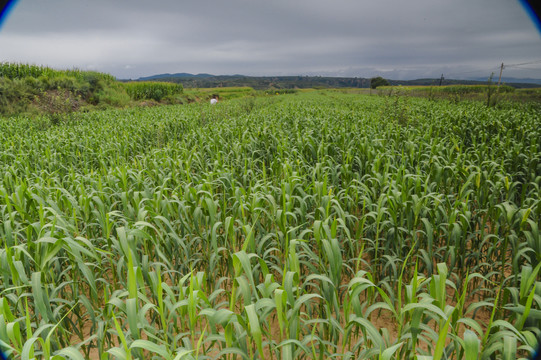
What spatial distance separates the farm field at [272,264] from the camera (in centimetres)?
159

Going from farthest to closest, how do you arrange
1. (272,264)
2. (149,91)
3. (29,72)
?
(149,91) → (29,72) → (272,264)

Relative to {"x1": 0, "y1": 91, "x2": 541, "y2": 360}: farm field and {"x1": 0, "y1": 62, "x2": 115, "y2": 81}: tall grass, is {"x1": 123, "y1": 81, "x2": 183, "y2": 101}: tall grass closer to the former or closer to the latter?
{"x1": 0, "y1": 62, "x2": 115, "y2": 81}: tall grass

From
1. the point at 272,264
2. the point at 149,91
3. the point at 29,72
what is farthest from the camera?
the point at 149,91

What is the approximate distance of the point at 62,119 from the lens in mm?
13727

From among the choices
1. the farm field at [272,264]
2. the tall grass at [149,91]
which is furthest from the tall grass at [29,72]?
the farm field at [272,264]

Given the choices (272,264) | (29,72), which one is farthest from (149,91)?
(272,264)

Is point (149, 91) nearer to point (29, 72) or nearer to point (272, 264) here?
point (29, 72)

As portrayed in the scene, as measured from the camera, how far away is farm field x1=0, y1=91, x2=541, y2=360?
1586 mm

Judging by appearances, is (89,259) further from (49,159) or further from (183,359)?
(49,159)

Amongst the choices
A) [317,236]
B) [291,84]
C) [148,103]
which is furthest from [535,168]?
[291,84]

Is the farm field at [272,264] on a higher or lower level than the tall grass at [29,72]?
lower

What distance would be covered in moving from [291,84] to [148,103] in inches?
4235

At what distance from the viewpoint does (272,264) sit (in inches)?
106

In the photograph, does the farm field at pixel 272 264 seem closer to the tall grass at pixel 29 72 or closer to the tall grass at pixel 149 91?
the tall grass at pixel 29 72
